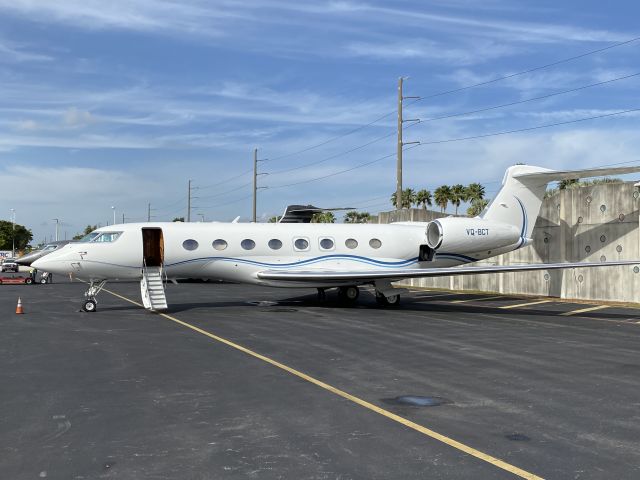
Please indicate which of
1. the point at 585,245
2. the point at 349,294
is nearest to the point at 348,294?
the point at 349,294

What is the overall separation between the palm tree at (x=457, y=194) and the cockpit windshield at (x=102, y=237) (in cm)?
7062

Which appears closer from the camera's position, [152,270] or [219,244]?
[152,270]

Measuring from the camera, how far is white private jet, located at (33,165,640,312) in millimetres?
19484

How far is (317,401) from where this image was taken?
25.4 feet

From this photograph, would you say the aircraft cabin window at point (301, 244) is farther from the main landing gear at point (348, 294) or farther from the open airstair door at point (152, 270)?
the open airstair door at point (152, 270)

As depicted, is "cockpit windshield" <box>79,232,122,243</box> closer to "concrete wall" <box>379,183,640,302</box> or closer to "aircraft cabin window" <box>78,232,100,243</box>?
"aircraft cabin window" <box>78,232,100,243</box>

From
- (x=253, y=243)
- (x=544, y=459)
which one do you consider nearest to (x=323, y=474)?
(x=544, y=459)

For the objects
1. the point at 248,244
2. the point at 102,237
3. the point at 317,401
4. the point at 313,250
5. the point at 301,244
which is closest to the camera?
the point at 317,401

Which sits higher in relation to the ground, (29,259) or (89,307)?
(29,259)

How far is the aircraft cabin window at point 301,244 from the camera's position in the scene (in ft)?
70.1

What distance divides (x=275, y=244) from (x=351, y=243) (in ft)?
9.82

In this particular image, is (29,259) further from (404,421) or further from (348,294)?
(404,421)

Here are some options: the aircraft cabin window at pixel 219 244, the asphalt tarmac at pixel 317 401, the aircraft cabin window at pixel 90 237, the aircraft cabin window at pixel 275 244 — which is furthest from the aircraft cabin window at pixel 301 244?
the aircraft cabin window at pixel 90 237

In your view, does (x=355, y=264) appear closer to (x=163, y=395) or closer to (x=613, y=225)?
(x=613, y=225)
